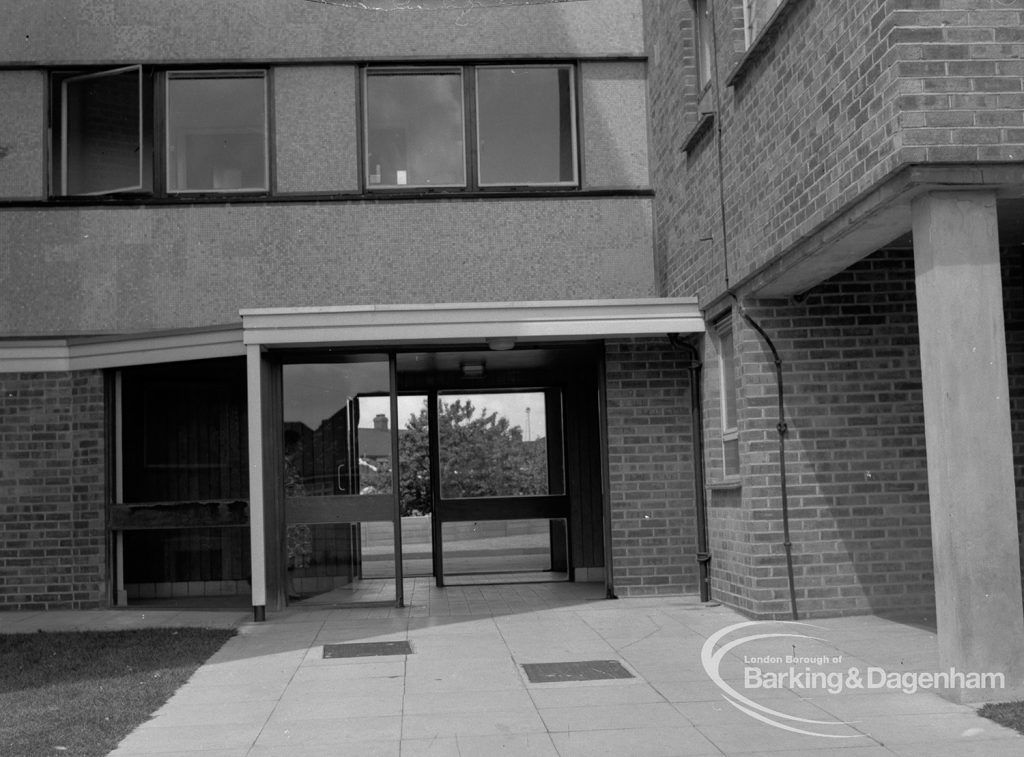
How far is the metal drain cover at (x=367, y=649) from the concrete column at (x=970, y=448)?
3.98 metres

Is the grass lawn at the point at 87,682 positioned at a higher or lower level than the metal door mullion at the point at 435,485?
lower

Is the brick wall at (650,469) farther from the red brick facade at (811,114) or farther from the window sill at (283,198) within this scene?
the window sill at (283,198)

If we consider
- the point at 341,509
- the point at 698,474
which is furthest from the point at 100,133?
the point at 698,474

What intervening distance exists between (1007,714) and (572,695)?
2.35 meters

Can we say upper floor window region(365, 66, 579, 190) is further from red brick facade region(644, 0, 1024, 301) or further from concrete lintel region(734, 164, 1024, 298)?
concrete lintel region(734, 164, 1024, 298)

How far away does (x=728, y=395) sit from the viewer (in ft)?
36.8

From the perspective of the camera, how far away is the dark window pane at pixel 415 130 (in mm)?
13031

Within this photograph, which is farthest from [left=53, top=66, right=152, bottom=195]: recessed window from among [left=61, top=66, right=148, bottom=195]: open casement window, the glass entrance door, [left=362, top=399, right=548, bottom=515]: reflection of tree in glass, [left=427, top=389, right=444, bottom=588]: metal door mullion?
[left=362, top=399, right=548, bottom=515]: reflection of tree in glass

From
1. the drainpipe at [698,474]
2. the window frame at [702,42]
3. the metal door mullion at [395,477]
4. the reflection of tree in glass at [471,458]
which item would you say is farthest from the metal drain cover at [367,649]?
the window frame at [702,42]

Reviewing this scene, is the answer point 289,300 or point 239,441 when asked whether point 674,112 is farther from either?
point 239,441

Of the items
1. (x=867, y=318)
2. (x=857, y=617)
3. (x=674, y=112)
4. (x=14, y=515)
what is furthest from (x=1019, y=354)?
(x=14, y=515)

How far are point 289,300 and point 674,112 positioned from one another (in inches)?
169

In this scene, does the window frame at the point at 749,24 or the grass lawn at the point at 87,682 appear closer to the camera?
the grass lawn at the point at 87,682

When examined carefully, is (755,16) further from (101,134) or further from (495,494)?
(101,134)
